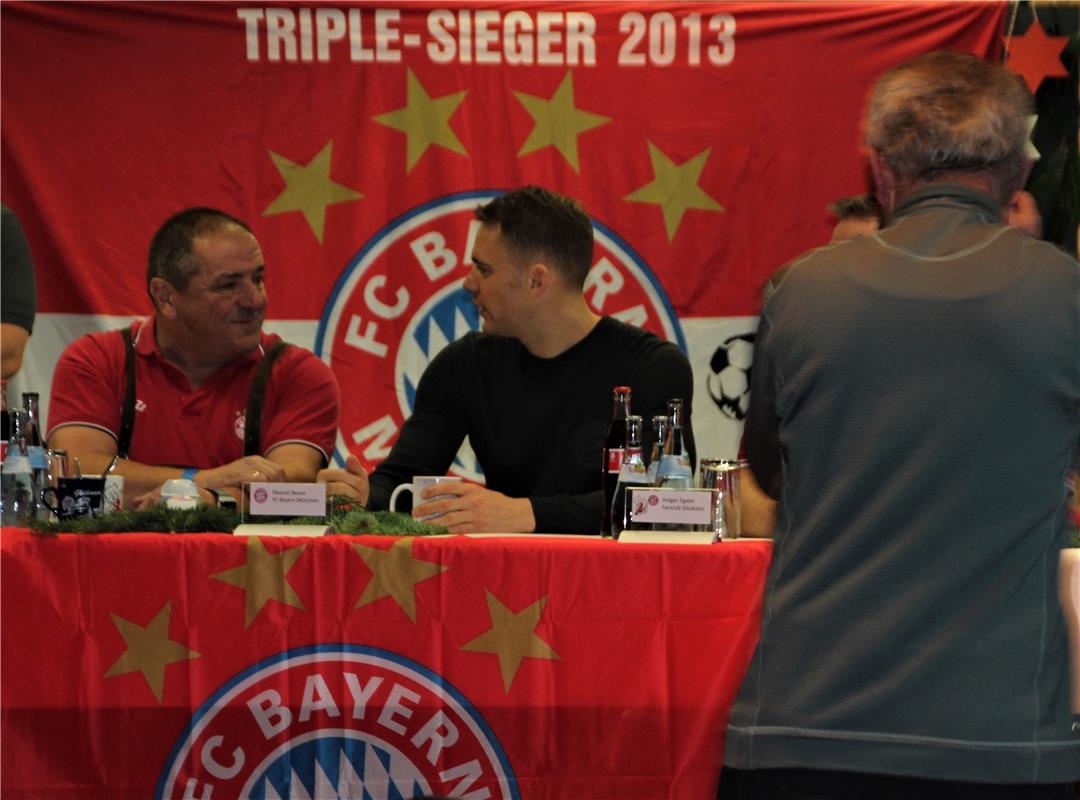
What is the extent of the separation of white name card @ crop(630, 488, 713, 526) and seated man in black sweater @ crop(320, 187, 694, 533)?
0.56m

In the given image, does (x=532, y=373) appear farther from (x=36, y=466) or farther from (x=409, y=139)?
(x=409, y=139)

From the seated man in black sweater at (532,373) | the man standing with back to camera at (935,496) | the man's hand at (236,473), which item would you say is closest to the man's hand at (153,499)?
the man's hand at (236,473)

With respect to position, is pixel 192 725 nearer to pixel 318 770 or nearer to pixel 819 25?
pixel 318 770

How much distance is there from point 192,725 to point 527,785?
0.55 metres

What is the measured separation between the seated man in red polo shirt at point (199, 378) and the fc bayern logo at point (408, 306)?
1.08 m

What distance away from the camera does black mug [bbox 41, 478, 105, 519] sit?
2311 millimetres

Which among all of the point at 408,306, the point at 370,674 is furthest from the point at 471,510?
the point at 408,306

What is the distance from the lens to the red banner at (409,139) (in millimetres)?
4168

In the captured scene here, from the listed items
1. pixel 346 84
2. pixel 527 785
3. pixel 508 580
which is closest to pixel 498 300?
pixel 508 580

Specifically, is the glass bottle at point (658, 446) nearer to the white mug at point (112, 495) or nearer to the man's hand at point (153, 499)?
the man's hand at point (153, 499)

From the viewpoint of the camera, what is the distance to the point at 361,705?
2.18 metres

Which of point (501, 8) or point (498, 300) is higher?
point (501, 8)

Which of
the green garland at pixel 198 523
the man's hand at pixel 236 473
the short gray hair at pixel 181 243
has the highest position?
the short gray hair at pixel 181 243

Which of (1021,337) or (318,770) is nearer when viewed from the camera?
(1021,337)
